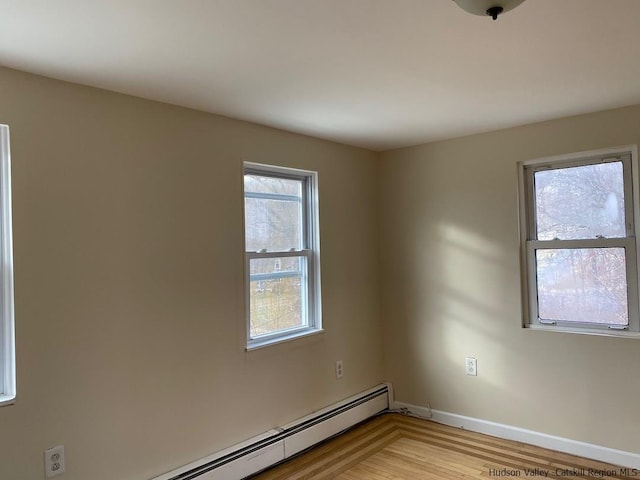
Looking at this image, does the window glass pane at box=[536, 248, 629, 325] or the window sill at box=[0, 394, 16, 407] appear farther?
the window glass pane at box=[536, 248, 629, 325]

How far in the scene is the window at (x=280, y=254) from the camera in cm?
306

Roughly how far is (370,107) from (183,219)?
1.27 meters

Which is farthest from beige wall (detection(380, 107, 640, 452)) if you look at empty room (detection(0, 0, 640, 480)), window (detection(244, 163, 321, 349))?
window (detection(244, 163, 321, 349))

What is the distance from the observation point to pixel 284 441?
3023 millimetres

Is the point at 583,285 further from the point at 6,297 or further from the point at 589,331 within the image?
the point at 6,297

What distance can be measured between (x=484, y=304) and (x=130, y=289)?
248 centimetres

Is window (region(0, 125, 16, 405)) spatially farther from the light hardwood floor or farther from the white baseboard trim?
the white baseboard trim

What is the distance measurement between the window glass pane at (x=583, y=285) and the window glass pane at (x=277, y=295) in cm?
172

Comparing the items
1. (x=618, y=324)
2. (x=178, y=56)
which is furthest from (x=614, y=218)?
(x=178, y=56)

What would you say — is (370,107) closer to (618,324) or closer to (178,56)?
(178,56)

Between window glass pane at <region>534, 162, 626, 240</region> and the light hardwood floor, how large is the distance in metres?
1.47

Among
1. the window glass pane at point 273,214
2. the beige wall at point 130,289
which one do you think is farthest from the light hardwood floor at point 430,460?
the window glass pane at point 273,214

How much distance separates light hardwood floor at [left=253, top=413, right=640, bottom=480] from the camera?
2.82m

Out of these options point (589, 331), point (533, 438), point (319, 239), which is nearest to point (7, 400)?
point (319, 239)
